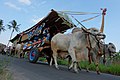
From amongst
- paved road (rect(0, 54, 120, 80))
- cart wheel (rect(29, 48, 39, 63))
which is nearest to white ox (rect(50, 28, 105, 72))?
paved road (rect(0, 54, 120, 80))

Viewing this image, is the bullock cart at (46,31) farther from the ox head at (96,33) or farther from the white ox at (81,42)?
the ox head at (96,33)

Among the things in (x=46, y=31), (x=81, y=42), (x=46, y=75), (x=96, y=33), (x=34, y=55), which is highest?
(x=46, y=31)

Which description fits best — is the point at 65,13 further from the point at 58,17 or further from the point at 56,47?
the point at 56,47

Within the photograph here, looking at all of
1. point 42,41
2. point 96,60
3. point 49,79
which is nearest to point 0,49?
point 42,41

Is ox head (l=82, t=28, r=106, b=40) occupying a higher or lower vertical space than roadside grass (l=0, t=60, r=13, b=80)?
higher

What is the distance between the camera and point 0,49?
3544 centimetres

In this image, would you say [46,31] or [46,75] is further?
[46,31]

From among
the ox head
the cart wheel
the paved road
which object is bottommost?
the paved road

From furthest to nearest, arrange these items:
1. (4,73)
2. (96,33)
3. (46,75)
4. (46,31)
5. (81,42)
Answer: (46,31) → (81,42) → (96,33) → (46,75) → (4,73)

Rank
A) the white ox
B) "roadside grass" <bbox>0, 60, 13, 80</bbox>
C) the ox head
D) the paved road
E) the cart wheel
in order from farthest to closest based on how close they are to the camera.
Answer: the cart wheel → the white ox → the ox head → the paved road → "roadside grass" <bbox>0, 60, 13, 80</bbox>

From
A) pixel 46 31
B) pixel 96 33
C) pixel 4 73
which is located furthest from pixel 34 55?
pixel 4 73

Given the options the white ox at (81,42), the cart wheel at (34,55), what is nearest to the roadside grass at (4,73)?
the white ox at (81,42)

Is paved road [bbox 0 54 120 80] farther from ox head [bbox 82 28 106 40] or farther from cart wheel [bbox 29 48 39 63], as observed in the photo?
cart wheel [bbox 29 48 39 63]

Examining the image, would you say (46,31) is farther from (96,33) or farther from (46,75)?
(46,75)
